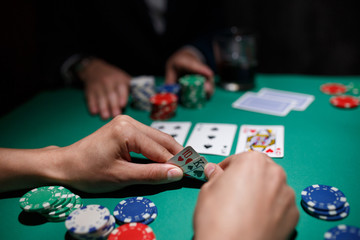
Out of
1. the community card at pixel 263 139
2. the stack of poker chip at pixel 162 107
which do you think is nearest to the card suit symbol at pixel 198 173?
the community card at pixel 263 139

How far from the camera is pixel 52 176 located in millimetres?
1160

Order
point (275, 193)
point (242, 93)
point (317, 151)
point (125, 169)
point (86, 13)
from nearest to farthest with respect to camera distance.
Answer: point (275, 193), point (125, 169), point (317, 151), point (242, 93), point (86, 13)

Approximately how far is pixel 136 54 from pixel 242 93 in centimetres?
117

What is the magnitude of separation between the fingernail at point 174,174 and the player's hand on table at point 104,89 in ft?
2.73

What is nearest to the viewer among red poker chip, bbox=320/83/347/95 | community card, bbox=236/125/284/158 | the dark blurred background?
community card, bbox=236/125/284/158

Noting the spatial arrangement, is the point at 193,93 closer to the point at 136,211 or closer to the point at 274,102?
the point at 274,102

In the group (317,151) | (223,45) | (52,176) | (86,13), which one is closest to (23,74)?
(86,13)

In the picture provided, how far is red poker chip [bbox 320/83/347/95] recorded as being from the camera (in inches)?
78.7

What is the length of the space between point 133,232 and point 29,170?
52 cm

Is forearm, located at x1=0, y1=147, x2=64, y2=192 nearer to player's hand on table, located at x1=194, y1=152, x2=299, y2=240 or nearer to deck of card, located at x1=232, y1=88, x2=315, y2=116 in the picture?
player's hand on table, located at x1=194, y1=152, x2=299, y2=240

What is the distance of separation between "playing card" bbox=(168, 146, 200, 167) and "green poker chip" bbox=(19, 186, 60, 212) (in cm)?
43

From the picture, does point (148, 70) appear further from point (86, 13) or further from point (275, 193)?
point (275, 193)

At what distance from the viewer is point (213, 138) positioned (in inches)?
58.6

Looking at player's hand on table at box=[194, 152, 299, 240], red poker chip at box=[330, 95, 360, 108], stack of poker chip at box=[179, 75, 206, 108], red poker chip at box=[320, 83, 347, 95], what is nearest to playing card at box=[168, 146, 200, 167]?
player's hand on table at box=[194, 152, 299, 240]
